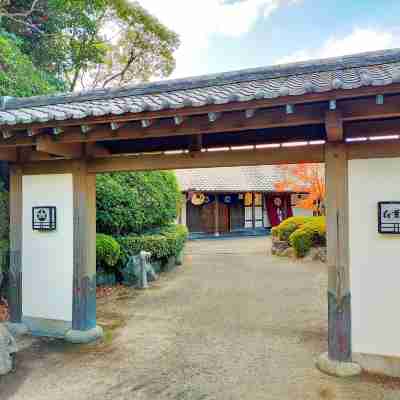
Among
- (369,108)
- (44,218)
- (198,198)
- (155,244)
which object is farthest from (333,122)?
(198,198)

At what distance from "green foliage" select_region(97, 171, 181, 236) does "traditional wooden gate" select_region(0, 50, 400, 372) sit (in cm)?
294

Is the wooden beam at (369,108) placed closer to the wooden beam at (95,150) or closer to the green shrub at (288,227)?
the wooden beam at (95,150)

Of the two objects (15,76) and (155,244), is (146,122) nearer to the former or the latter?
(15,76)

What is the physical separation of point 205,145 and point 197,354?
2.70 meters

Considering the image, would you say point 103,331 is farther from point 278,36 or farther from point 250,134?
point 278,36

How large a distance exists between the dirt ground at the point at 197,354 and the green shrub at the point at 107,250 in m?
0.83

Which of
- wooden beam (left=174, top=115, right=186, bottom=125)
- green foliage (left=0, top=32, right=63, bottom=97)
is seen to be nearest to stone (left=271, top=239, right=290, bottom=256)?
green foliage (left=0, top=32, right=63, bottom=97)

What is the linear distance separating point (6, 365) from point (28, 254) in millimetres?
1586

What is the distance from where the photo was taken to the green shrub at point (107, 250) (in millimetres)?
7258

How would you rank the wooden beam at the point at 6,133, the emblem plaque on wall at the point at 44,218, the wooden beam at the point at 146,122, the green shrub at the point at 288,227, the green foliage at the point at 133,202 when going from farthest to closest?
the green shrub at the point at 288,227, the green foliage at the point at 133,202, the emblem plaque on wall at the point at 44,218, the wooden beam at the point at 6,133, the wooden beam at the point at 146,122

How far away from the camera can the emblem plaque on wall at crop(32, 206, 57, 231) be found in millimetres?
4602

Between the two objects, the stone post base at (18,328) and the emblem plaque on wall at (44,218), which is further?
the stone post base at (18,328)

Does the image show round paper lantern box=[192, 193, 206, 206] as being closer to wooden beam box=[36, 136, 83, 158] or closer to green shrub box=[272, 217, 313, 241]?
green shrub box=[272, 217, 313, 241]

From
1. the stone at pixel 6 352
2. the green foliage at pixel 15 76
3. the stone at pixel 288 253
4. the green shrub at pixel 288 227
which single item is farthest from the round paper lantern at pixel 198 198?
the stone at pixel 6 352
